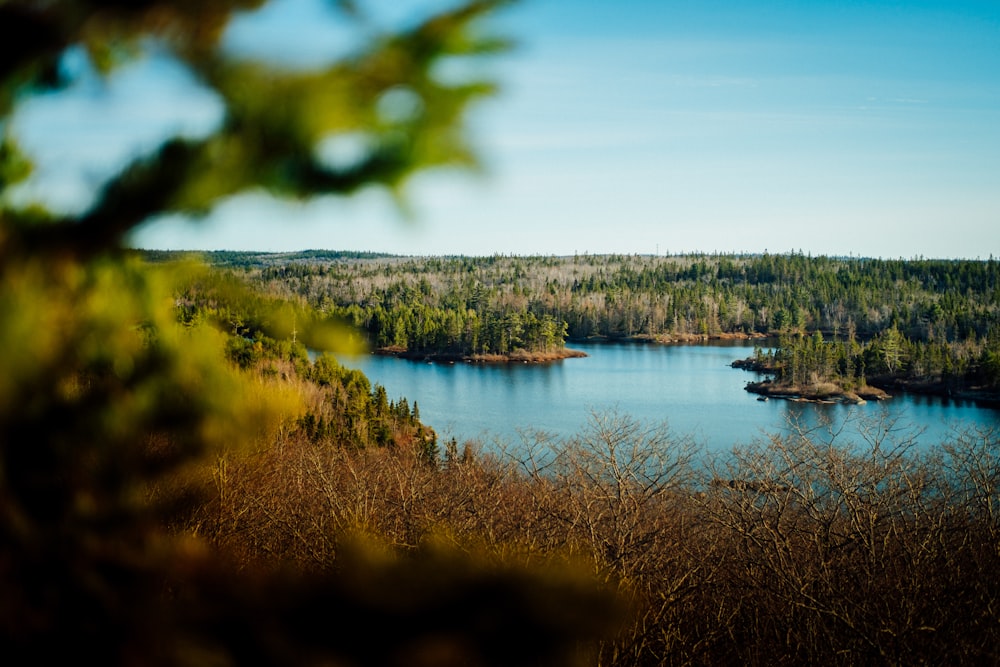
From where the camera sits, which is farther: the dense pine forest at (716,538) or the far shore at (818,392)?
the far shore at (818,392)

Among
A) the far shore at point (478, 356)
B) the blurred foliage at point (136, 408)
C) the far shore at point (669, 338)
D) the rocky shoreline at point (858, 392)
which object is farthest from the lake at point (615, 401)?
the far shore at point (669, 338)

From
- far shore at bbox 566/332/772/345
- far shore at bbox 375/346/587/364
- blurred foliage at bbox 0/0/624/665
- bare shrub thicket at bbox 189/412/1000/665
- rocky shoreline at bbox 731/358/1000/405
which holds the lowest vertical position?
rocky shoreline at bbox 731/358/1000/405

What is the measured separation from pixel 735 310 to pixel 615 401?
7117 cm

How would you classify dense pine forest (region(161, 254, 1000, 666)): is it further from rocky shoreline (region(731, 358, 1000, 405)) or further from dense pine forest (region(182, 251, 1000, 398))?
rocky shoreline (region(731, 358, 1000, 405))

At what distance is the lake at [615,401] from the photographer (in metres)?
34.9

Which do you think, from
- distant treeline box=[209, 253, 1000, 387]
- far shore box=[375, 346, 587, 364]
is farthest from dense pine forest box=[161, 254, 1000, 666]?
far shore box=[375, 346, 587, 364]

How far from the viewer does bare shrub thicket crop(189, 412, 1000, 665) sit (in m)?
8.16

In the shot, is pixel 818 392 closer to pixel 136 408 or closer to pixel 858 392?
pixel 858 392

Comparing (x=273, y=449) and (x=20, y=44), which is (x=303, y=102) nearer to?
(x=20, y=44)

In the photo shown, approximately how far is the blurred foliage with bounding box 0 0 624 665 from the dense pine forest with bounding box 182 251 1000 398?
0.36 metres

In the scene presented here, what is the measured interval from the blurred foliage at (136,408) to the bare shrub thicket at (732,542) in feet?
17.2

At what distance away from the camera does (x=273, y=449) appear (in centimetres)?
1733

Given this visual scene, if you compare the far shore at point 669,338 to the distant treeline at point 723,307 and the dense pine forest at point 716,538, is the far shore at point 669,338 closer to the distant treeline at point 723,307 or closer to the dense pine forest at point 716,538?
the distant treeline at point 723,307

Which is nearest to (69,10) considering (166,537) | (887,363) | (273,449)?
(166,537)
